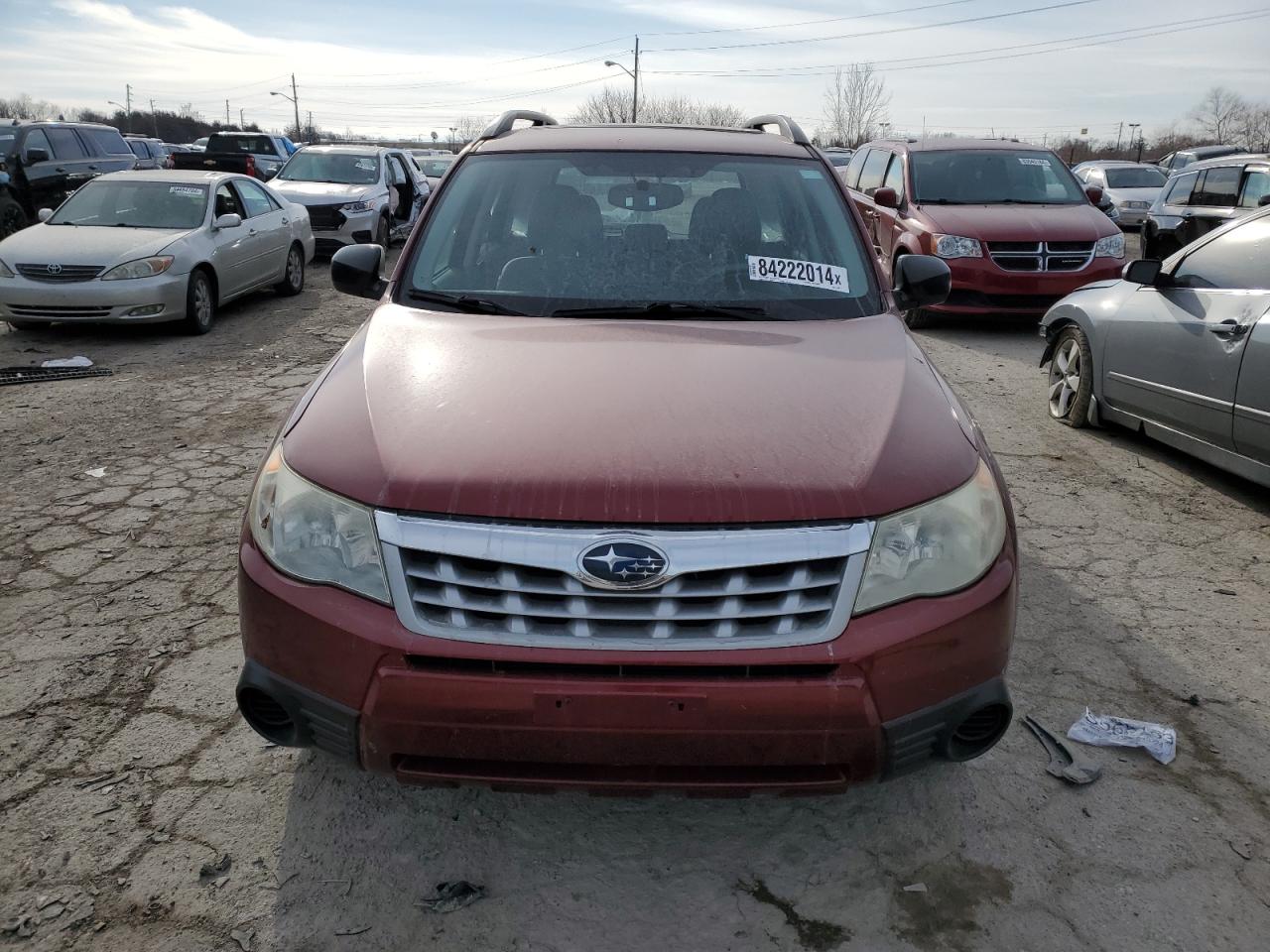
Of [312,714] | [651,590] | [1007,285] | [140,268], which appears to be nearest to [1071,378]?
[1007,285]

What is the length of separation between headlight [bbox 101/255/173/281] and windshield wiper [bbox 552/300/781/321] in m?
7.27

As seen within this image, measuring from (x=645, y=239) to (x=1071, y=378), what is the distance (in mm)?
4255

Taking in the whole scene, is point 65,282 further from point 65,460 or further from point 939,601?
point 939,601

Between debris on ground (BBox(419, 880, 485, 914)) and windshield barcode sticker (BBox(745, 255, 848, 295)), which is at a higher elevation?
windshield barcode sticker (BBox(745, 255, 848, 295))

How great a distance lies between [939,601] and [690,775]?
2.16 feet

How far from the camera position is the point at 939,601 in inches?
83.2

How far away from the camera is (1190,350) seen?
5059 mm

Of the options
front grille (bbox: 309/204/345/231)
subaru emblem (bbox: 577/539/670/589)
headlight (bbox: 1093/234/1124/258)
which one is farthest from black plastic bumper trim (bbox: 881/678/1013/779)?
front grille (bbox: 309/204/345/231)

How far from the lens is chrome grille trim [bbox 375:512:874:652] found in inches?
77.8

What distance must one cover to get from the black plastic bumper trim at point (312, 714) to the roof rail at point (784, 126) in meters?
2.96

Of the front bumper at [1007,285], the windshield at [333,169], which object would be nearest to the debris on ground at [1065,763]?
the front bumper at [1007,285]

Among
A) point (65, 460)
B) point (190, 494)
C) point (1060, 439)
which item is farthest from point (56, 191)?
point (1060, 439)

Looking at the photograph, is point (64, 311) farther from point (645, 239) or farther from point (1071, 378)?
point (1071, 378)

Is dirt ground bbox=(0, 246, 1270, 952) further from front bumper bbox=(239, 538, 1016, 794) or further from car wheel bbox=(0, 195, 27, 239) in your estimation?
car wheel bbox=(0, 195, 27, 239)
